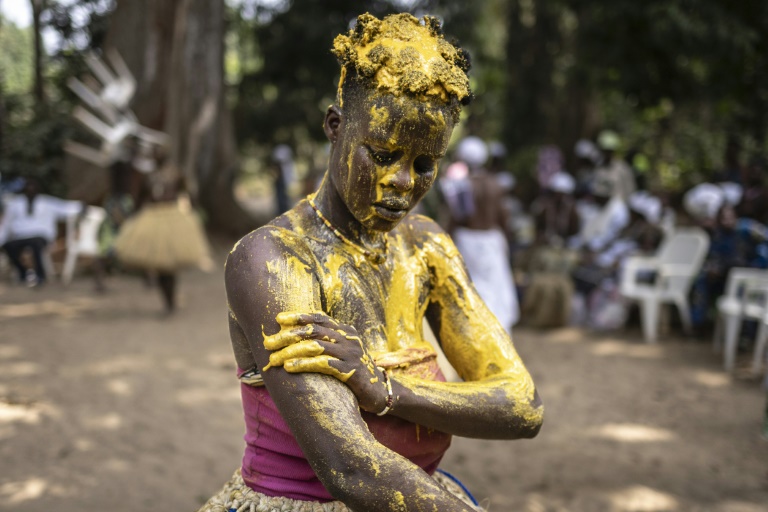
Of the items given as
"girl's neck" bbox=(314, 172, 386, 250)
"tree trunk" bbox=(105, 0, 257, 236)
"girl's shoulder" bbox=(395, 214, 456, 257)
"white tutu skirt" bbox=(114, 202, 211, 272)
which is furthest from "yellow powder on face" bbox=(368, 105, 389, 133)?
"tree trunk" bbox=(105, 0, 257, 236)

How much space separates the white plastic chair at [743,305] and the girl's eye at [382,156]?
6.48 meters

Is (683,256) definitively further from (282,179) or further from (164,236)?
(282,179)

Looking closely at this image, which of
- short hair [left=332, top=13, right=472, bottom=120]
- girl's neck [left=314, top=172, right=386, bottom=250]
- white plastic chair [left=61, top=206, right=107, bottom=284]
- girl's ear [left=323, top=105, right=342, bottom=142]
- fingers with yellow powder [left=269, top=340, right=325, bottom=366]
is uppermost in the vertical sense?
short hair [left=332, top=13, right=472, bottom=120]

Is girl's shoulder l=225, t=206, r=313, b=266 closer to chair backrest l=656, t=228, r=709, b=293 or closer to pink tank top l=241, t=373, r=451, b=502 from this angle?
pink tank top l=241, t=373, r=451, b=502

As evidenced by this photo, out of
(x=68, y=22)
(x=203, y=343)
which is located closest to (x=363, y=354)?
(x=203, y=343)

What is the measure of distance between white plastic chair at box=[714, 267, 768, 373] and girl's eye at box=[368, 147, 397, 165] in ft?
21.3

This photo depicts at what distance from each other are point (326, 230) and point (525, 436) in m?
0.72

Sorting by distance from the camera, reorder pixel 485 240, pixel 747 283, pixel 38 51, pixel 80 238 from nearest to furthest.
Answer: pixel 747 283 < pixel 485 240 < pixel 80 238 < pixel 38 51

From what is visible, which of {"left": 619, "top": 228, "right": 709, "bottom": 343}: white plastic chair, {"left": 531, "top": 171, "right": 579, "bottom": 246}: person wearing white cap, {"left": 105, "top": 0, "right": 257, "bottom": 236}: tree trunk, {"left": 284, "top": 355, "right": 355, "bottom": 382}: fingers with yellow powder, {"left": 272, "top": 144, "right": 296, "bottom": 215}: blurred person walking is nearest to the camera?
{"left": 284, "top": 355, "right": 355, "bottom": 382}: fingers with yellow powder

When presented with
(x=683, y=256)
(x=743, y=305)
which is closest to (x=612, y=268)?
(x=683, y=256)

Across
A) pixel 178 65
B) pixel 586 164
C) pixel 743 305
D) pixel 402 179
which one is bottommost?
pixel 743 305

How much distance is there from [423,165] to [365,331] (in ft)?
1.40

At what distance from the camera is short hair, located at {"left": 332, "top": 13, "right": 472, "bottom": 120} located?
63.1 inches

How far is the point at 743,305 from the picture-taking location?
7.30 metres
